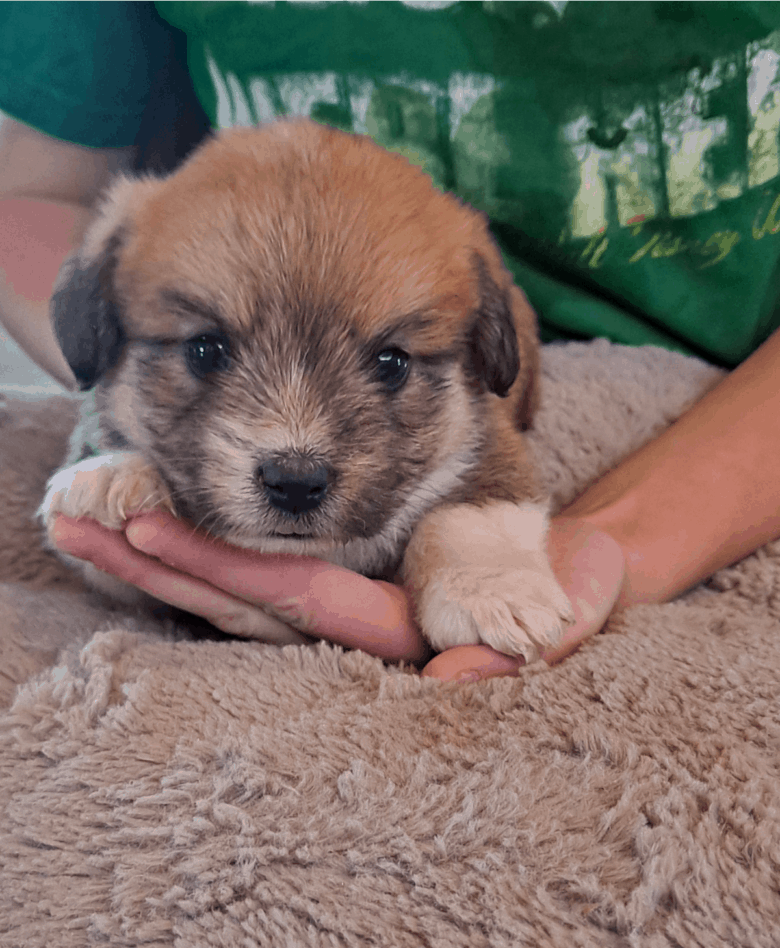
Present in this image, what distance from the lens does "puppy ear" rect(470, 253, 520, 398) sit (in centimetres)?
132

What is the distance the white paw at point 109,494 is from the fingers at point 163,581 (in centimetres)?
3

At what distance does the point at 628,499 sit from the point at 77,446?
4.10ft

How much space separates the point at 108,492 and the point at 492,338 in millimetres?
734

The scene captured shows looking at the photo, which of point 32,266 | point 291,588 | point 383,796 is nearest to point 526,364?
point 291,588

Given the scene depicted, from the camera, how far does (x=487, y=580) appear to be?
117 cm

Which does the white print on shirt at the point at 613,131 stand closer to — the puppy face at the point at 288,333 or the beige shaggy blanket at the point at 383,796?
the puppy face at the point at 288,333

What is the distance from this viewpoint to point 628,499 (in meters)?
1.63

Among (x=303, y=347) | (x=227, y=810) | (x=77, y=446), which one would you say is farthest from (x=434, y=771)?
(x=77, y=446)

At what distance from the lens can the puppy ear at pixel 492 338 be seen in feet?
4.33

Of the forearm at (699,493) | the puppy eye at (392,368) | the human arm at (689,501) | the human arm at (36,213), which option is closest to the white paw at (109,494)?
the puppy eye at (392,368)

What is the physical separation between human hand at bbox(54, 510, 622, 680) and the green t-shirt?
904 mm

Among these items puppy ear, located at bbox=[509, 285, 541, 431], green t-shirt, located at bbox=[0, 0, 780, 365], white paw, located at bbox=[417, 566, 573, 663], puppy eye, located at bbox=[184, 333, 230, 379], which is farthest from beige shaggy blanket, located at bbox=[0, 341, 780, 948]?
green t-shirt, located at bbox=[0, 0, 780, 365]

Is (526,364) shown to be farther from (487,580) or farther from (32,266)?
(32,266)

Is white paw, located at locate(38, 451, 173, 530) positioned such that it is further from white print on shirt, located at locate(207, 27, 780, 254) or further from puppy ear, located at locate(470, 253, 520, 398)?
white print on shirt, located at locate(207, 27, 780, 254)
